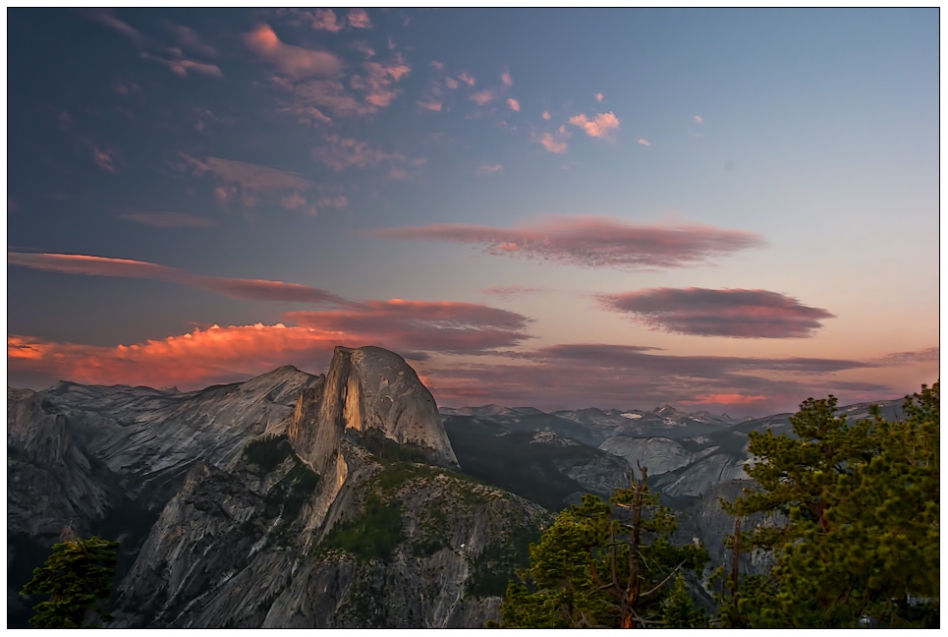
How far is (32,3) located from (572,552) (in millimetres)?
48738

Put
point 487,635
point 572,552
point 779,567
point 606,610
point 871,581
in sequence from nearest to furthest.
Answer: point 871,581
point 779,567
point 487,635
point 606,610
point 572,552

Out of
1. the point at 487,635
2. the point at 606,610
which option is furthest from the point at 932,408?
the point at 487,635

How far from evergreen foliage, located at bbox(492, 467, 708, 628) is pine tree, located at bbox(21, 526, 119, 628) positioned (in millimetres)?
34965

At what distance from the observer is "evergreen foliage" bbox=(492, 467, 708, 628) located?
99.1ft

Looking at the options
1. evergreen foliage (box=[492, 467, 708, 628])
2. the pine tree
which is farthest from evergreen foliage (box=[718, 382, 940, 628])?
the pine tree

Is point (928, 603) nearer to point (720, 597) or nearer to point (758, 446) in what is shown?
point (720, 597)

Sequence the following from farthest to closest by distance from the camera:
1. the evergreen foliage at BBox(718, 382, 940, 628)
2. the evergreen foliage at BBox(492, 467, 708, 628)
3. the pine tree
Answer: the pine tree, the evergreen foliage at BBox(492, 467, 708, 628), the evergreen foliage at BBox(718, 382, 940, 628)

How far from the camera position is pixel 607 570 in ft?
119

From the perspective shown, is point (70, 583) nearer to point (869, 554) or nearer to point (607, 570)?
point (607, 570)

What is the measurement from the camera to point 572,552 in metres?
38.0

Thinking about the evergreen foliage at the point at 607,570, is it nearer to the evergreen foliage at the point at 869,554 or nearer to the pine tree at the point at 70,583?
the evergreen foliage at the point at 869,554

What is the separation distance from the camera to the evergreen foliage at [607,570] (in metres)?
30.2

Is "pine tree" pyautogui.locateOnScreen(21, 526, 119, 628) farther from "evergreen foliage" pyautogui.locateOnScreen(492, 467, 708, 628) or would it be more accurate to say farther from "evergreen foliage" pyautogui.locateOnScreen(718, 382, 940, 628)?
"evergreen foliage" pyautogui.locateOnScreen(718, 382, 940, 628)

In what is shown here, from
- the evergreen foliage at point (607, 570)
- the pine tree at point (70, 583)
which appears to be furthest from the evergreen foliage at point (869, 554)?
the pine tree at point (70, 583)
